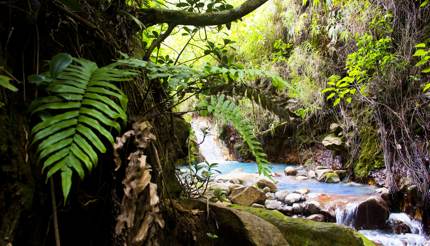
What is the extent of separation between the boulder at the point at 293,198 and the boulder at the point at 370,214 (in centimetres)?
→ 91

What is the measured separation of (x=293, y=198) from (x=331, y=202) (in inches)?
22.8

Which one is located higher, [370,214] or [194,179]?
[194,179]

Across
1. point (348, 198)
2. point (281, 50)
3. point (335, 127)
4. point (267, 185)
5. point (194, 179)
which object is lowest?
point (348, 198)

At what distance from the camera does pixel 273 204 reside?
4824 mm

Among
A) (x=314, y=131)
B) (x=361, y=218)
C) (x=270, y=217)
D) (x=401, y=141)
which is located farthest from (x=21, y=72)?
(x=314, y=131)

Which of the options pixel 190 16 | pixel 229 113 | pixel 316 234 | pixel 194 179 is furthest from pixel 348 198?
pixel 190 16

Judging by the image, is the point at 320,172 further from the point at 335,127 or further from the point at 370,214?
the point at 370,214

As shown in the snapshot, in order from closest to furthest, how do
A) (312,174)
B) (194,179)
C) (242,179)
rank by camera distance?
(194,179), (242,179), (312,174)

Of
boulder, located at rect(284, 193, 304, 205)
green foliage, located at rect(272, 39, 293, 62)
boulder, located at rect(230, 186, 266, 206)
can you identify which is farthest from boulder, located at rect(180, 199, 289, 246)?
green foliage, located at rect(272, 39, 293, 62)

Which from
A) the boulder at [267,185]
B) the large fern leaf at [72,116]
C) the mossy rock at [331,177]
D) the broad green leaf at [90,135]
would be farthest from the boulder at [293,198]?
the broad green leaf at [90,135]

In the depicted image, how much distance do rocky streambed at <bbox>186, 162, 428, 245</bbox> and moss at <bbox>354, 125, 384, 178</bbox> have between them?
1.09 ft

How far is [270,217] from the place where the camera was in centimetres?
217

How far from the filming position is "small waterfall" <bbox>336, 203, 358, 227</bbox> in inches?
168

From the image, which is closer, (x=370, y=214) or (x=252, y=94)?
(x=252, y=94)
